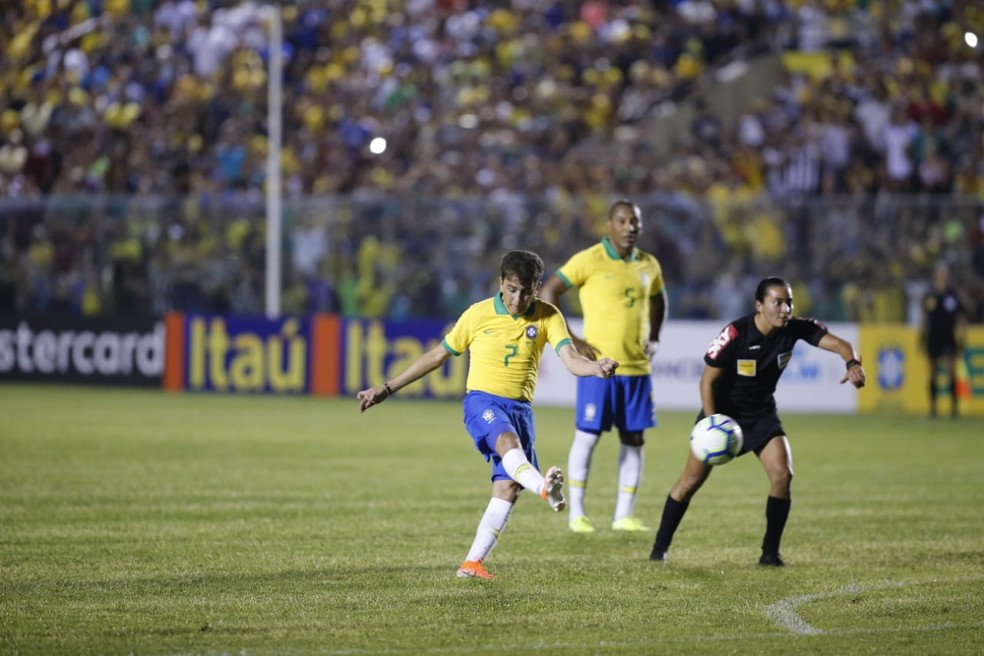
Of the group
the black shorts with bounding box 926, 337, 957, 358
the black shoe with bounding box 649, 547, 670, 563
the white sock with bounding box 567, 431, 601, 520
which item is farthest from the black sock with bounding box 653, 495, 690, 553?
the black shorts with bounding box 926, 337, 957, 358

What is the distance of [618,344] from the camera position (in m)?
11.9

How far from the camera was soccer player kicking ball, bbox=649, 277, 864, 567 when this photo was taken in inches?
384

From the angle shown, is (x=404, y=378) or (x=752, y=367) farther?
(x=752, y=367)

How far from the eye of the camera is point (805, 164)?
2477cm

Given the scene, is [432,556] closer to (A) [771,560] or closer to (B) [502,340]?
(B) [502,340]

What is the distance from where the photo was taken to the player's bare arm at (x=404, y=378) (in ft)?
29.5

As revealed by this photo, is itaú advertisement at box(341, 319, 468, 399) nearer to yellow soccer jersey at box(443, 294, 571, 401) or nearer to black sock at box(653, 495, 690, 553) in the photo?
black sock at box(653, 495, 690, 553)

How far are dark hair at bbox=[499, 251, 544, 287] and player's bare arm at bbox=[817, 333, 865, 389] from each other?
5.99ft

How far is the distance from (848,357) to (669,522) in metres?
1.57

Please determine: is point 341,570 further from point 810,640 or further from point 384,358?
point 384,358

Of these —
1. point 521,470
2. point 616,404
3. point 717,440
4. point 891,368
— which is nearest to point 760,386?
point 717,440

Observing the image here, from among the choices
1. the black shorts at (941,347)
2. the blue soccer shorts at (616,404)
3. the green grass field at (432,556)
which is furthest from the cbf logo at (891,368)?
the blue soccer shorts at (616,404)

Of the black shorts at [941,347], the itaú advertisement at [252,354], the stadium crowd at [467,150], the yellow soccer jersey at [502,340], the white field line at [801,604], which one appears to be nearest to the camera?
the white field line at [801,604]

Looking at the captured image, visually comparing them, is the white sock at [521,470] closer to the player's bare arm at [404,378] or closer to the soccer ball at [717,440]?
the player's bare arm at [404,378]
